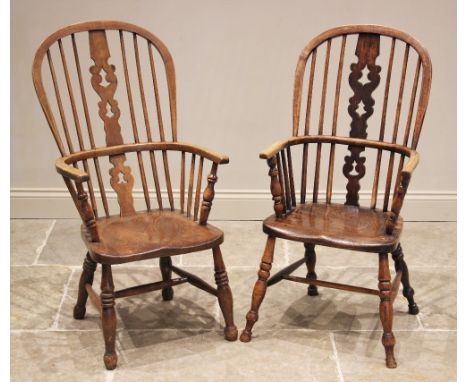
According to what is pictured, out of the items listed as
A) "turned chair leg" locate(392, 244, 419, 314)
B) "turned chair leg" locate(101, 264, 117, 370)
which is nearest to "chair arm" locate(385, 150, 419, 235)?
"turned chair leg" locate(392, 244, 419, 314)

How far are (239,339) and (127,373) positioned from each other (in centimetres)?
50

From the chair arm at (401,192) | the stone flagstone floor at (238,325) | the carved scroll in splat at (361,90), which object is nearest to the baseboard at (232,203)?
the stone flagstone floor at (238,325)

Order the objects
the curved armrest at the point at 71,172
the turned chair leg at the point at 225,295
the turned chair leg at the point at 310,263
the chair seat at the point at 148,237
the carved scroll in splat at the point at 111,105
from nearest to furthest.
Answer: the curved armrest at the point at 71,172 → the chair seat at the point at 148,237 → the turned chair leg at the point at 225,295 → the carved scroll in splat at the point at 111,105 → the turned chair leg at the point at 310,263

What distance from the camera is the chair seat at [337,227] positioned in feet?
9.26

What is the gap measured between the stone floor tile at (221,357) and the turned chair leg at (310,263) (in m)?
0.38

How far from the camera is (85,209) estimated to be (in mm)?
2760

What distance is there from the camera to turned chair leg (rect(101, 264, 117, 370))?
9.21 feet

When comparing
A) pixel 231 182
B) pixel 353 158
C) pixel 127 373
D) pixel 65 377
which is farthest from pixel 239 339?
pixel 231 182

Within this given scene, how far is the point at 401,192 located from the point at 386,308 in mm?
467

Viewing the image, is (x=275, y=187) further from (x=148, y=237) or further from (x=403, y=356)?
(x=403, y=356)

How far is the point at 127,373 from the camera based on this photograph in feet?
9.36

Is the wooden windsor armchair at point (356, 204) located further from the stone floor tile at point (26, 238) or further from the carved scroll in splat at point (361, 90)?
the stone floor tile at point (26, 238)

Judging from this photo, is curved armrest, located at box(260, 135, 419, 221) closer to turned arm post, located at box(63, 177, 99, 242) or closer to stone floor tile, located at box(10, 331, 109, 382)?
turned arm post, located at box(63, 177, 99, 242)

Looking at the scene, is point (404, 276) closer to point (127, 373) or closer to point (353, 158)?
point (353, 158)
